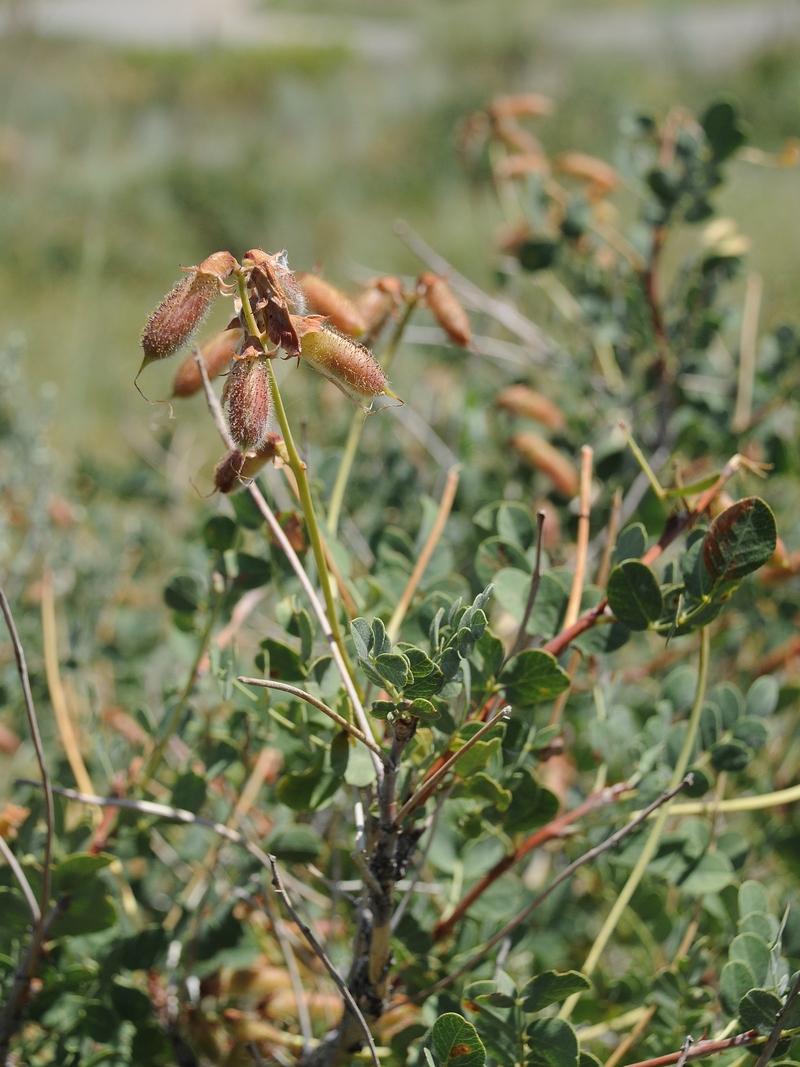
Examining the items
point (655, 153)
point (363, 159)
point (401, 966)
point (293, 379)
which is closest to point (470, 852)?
point (401, 966)

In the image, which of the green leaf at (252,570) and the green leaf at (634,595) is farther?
the green leaf at (252,570)

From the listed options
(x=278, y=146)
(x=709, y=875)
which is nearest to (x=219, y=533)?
(x=709, y=875)

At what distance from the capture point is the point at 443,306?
2.06ft

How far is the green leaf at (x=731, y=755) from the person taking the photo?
60 cm

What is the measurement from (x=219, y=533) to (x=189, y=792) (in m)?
0.16

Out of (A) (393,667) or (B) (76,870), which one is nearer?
(A) (393,667)

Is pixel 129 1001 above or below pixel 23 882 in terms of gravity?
below

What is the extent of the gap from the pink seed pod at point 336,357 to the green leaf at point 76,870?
0.95ft

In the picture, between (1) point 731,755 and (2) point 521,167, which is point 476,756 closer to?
(1) point 731,755

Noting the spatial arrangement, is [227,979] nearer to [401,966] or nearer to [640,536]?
[401,966]

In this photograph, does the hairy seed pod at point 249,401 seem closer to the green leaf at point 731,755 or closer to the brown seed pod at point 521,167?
the green leaf at point 731,755

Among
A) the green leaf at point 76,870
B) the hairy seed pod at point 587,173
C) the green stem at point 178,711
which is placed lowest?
the green leaf at point 76,870

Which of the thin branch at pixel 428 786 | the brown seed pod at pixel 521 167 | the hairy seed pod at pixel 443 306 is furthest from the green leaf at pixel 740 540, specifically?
the brown seed pod at pixel 521 167

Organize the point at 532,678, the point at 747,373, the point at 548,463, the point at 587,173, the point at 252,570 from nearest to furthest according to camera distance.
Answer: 1. the point at 532,678
2. the point at 252,570
3. the point at 548,463
4. the point at 747,373
5. the point at 587,173
